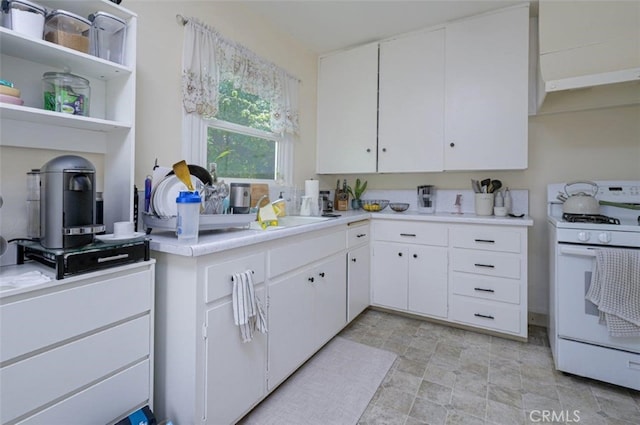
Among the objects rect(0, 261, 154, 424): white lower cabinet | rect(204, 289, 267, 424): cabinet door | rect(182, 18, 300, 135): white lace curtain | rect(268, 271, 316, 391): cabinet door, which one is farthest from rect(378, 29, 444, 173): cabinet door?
rect(0, 261, 154, 424): white lower cabinet

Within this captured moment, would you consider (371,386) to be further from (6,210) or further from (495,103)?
(495,103)

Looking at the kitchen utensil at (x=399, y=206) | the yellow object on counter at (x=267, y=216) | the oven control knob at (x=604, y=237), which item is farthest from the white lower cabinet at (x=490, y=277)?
the yellow object on counter at (x=267, y=216)

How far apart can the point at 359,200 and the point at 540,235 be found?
1.67 meters

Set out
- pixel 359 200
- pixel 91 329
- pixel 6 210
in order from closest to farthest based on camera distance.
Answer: pixel 91 329 < pixel 6 210 < pixel 359 200

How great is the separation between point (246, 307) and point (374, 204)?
2037 millimetres

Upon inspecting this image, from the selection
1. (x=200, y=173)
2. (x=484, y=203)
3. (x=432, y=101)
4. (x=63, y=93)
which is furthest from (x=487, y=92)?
(x=63, y=93)

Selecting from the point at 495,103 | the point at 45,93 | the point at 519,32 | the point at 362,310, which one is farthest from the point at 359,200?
the point at 45,93

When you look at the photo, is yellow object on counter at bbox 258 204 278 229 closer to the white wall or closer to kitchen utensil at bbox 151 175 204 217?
kitchen utensil at bbox 151 175 204 217

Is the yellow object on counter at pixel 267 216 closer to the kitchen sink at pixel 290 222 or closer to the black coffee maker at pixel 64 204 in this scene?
the kitchen sink at pixel 290 222

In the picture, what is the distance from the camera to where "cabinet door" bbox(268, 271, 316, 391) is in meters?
1.64

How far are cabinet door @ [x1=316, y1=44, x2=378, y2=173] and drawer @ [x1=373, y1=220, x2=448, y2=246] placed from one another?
1.99ft

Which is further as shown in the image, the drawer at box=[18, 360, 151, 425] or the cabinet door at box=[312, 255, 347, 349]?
the cabinet door at box=[312, 255, 347, 349]

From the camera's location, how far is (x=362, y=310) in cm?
273

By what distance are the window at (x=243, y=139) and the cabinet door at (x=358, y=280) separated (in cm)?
103
